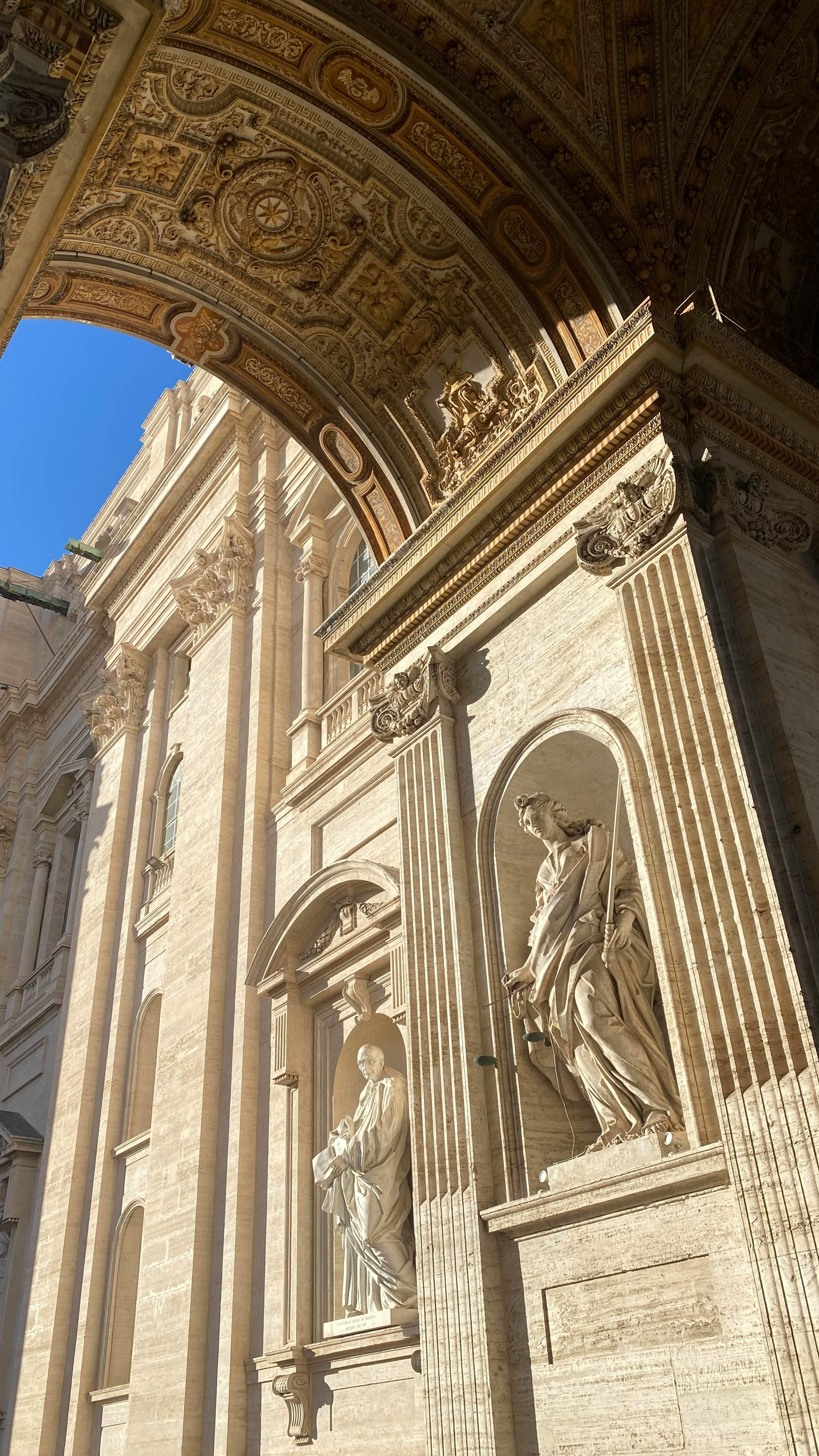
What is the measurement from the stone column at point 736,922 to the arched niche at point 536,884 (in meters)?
0.28

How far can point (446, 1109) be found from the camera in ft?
26.6

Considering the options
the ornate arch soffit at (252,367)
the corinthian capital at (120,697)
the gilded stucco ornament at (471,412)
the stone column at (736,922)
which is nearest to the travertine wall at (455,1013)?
the stone column at (736,922)

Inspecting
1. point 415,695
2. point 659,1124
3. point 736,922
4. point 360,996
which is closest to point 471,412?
point 415,695

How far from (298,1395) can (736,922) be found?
6.82 metres

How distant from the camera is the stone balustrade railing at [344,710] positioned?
13.7 metres

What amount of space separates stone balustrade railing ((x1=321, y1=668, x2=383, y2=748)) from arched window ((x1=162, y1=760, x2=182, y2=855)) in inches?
159

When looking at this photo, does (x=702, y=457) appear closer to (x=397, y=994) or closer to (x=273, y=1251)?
(x=397, y=994)

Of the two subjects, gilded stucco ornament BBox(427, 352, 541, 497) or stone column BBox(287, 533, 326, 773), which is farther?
stone column BBox(287, 533, 326, 773)

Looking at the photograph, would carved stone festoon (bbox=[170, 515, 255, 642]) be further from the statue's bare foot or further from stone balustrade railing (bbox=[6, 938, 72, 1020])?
the statue's bare foot

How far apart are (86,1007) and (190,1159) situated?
5.53 metres

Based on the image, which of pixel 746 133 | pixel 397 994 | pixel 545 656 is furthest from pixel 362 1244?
pixel 746 133

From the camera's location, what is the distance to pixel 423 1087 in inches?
329

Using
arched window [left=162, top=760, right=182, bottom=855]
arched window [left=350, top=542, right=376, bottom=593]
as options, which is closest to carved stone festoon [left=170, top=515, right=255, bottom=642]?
arched window [left=350, top=542, right=376, bottom=593]

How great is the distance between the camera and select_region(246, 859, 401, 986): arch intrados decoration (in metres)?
12.2
